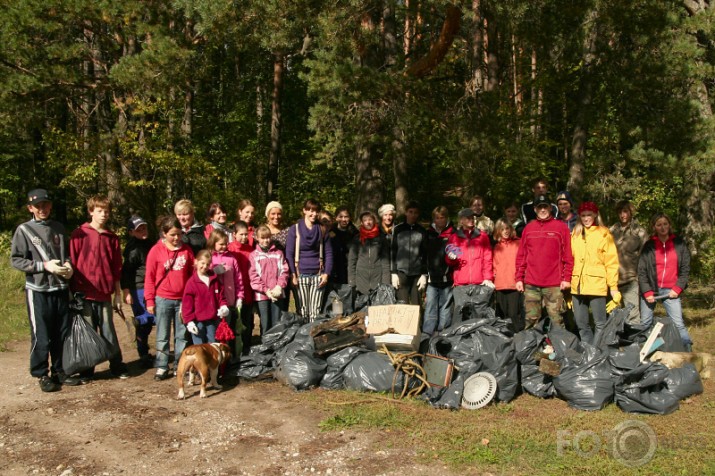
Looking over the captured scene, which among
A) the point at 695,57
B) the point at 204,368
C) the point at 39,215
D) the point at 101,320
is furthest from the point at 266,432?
the point at 695,57

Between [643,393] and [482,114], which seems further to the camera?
[482,114]

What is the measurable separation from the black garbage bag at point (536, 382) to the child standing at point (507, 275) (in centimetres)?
138

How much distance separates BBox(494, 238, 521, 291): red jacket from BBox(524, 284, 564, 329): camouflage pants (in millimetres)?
306

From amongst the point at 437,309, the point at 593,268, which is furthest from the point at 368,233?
the point at 593,268

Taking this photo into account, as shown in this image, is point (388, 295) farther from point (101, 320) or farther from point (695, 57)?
point (695, 57)

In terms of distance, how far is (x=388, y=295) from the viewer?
271 inches

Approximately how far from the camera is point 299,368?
5684 millimetres

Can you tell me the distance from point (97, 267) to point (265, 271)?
1649mm

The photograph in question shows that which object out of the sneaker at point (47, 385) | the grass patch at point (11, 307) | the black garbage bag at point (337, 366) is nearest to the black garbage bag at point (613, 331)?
the black garbage bag at point (337, 366)

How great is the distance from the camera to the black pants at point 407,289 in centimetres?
727

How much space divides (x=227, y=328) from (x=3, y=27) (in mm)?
9374

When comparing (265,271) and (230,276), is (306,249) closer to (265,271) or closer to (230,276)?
(265,271)

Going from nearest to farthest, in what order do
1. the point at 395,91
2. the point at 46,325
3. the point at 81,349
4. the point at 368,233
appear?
→ the point at 46,325
the point at 81,349
the point at 368,233
the point at 395,91

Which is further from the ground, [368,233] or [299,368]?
[368,233]
